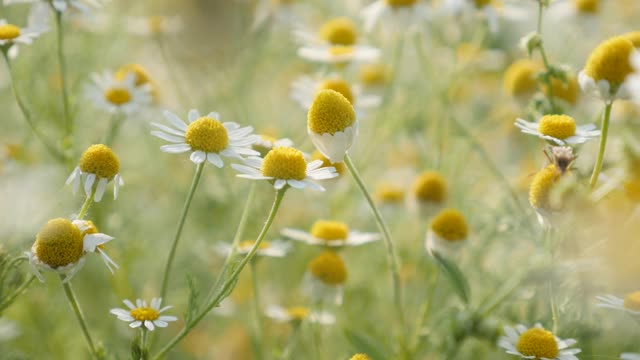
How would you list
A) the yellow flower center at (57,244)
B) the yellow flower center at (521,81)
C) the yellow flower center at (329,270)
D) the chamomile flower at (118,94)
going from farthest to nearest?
1. the yellow flower center at (521,81)
2. the chamomile flower at (118,94)
3. the yellow flower center at (329,270)
4. the yellow flower center at (57,244)

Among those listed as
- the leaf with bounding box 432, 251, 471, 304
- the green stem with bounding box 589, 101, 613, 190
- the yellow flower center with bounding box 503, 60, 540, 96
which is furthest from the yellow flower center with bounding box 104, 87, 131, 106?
the green stem with bounding box 589, 101, 613, 190

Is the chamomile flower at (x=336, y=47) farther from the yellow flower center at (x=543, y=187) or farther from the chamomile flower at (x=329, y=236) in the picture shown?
the yellow flower center at (x=543, y=187)

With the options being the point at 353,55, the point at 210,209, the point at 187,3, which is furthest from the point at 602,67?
the point at 187,3

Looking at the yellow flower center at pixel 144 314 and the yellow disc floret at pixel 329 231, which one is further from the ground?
Answer: the yellow flower center at pixel 144 314

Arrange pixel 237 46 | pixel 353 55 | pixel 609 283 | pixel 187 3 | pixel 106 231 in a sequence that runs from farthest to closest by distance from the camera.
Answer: pixel 187 3, pixel 237 46, pixel 353 55, pixel 106 231, pixel 609 283

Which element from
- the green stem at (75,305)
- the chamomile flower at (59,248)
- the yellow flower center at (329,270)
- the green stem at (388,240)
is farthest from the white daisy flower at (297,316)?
the chamomile flower at (59,248)

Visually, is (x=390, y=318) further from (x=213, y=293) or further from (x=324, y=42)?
(x=213, y=293)

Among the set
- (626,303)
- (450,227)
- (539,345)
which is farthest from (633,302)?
(450,227)

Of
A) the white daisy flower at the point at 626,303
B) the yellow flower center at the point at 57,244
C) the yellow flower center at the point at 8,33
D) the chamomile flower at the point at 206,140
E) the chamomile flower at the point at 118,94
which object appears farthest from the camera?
the chamomile flower at the point at 118,94
